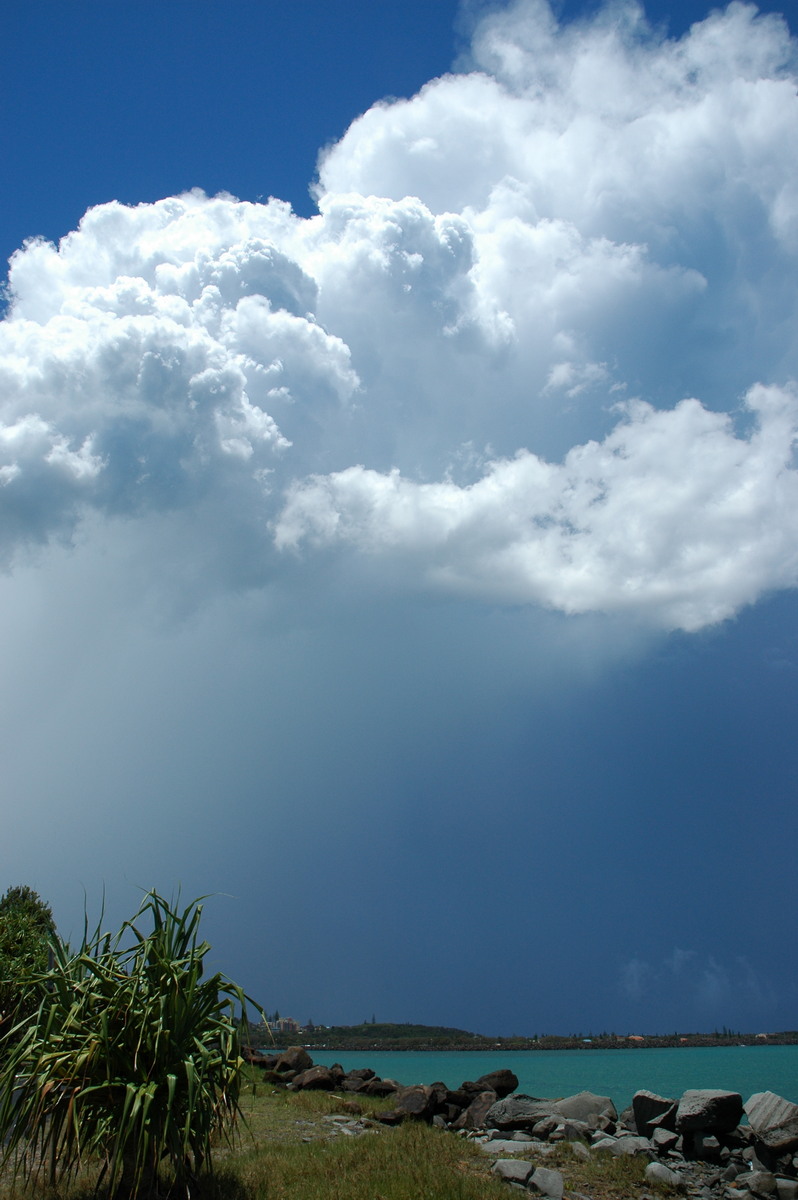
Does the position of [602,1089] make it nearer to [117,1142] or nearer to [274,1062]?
[274,1062]

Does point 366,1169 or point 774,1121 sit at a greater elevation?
point 366,1169

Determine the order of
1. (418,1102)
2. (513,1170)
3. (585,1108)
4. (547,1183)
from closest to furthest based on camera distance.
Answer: (547,1183), (513,1170), (418,1102), (585,1108)

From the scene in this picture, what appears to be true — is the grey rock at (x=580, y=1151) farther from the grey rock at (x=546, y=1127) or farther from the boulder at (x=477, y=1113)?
the boulder at (x=477, y=1113)

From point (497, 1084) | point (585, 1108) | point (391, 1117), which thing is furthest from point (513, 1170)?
point (497, 1084)

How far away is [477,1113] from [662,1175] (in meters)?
6.28

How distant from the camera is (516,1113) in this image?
61.8ft

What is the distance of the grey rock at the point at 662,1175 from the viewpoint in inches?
553

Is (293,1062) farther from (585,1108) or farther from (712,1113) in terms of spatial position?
(712,1113)

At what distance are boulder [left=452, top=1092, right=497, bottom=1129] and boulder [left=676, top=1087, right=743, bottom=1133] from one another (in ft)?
15.6

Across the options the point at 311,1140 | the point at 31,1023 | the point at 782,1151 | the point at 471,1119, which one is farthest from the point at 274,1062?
the point at 31,1023

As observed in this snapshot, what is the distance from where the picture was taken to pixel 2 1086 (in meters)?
10.3

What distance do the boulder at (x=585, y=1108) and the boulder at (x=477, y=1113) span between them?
174 centimetres

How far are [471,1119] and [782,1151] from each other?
7227 millimetres

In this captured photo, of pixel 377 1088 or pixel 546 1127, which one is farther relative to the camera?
pixel 377 1088
